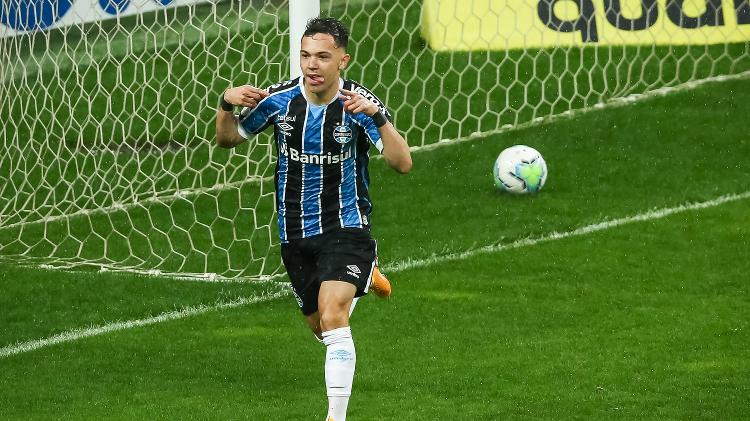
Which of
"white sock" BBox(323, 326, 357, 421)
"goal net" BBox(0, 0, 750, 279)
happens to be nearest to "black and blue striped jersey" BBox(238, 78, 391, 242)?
"white sock" BBox(323, 326, 357, 421)

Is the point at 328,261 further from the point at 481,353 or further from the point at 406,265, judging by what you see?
the point at 406,265

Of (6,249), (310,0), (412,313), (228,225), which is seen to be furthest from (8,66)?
(412,313)

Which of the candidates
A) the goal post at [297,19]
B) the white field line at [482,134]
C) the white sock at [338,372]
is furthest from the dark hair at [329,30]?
the white field line at [482,134]

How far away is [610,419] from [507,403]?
1.64ft

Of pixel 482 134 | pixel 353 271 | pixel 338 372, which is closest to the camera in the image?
pixel 338 372

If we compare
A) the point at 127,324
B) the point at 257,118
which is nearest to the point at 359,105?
the point at 257,118

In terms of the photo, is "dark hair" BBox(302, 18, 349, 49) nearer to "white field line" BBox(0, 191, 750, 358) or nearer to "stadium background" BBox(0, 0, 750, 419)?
"stadium background" BBox(0, 0, 750, 419)

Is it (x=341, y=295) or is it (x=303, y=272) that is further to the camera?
(x=303, y=272)

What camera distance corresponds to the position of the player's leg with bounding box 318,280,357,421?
550 centimetres

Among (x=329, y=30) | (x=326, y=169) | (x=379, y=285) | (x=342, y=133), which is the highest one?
(x=329, y=30)

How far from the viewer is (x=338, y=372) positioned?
5.51 meters

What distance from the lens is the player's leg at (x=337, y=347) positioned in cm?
550

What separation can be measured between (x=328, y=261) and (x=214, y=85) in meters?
6.47

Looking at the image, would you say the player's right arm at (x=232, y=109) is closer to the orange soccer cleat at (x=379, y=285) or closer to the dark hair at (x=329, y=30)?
the dark hair at (x=329, y=30)
